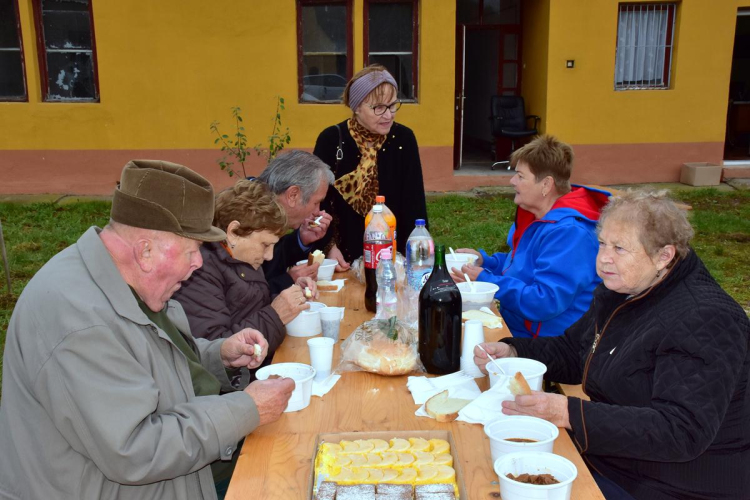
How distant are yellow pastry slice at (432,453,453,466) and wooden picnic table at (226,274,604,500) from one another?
0.05m

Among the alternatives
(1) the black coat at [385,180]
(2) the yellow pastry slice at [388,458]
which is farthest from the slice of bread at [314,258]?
(2) the yellow pastry slice at [388,458]

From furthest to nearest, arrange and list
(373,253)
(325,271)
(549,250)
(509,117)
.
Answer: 1. (509,117)
2. (325,271)
3. (373,253)
4. (549,250)

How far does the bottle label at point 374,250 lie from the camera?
126 inches

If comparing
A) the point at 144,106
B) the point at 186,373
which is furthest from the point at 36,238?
the point at 186,373

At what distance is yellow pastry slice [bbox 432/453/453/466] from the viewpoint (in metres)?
1.75

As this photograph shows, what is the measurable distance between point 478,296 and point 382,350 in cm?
91

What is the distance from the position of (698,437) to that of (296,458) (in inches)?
44.0

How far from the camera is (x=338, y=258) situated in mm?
4184

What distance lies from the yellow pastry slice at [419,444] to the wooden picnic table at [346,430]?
100 mm

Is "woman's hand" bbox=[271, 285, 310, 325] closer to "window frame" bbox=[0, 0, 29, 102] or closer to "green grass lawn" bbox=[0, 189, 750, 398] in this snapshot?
"green grass lawn" bbox=[0, 189, 750, 398]

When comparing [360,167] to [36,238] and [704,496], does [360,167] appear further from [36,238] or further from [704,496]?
[36,238]

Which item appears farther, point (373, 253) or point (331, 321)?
point (373, 253)

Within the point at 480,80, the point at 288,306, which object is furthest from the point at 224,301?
the point at 480,80

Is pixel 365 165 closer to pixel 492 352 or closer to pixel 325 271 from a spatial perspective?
pixel 325 271
